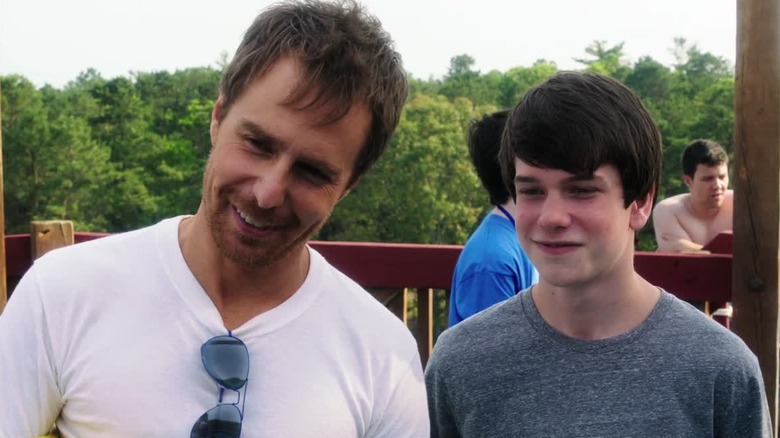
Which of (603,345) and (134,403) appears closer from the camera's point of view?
(134,403)

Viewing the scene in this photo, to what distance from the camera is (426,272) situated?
3.69 m

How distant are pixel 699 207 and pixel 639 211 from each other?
3.93m

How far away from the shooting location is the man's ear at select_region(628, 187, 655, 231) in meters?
1.84

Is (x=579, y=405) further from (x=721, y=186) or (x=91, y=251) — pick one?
(x=721, y=186)

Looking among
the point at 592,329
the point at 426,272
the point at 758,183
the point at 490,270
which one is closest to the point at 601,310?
the point at 592,329

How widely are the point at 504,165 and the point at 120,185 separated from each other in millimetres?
45036

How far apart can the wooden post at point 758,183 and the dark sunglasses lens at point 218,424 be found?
7.60 ft

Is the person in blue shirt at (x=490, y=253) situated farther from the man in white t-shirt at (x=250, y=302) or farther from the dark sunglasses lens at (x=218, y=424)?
the dark sunglasses lens at (x=218, y=424)

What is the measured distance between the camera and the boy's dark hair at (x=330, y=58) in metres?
1.54

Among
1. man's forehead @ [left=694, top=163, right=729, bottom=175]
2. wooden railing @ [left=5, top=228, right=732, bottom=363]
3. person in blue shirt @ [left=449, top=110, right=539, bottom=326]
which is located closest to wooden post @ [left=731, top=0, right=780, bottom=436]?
wooden railing @ [left=5, top=228, right=732, bottom=363]

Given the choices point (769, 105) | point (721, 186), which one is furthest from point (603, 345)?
point (721, 186)

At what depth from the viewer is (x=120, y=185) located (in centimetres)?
4500

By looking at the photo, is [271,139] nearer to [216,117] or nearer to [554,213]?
[216,117]

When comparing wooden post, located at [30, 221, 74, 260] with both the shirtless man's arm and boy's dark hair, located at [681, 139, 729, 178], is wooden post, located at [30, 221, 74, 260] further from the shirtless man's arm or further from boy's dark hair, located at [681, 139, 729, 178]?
boy's dark hair, located at [681, 139, 729, 178]
